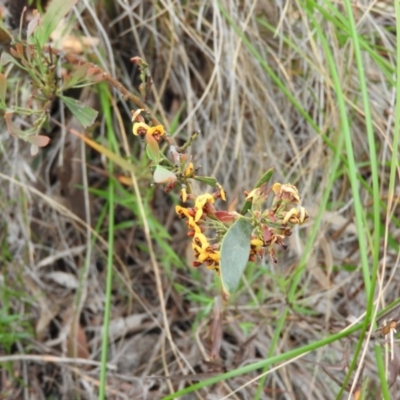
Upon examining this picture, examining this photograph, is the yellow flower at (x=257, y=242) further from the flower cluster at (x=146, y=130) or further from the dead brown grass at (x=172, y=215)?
the dead brown grass at (x=172, y=215)

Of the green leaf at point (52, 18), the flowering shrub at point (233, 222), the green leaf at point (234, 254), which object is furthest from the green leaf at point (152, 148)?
the green leaf at point (52, 18)

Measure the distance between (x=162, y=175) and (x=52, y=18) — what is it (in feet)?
0.99

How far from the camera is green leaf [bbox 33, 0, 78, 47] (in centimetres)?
77

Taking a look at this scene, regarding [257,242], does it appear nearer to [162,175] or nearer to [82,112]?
[162,175]

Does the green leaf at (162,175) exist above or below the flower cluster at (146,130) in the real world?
below

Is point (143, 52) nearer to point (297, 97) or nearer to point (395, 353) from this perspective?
point (297, 97)

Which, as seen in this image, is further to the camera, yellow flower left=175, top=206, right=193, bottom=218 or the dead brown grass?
the dead brown grass

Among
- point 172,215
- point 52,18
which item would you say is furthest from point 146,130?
point 172,215

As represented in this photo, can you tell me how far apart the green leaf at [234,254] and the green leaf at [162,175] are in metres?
0.07

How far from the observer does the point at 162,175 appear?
0.60m

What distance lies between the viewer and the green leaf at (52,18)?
0.77 meters

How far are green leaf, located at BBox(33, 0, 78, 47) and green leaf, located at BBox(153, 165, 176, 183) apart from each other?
0.27 metres

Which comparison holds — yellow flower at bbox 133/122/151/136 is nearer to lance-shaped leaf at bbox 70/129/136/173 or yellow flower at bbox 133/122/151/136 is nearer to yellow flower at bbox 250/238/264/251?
yellow flower at bbox 250/238/264/251

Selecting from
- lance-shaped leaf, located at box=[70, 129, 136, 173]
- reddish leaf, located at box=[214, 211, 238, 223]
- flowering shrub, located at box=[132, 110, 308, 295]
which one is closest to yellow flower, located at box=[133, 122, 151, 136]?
flowering shrub, located at box=[132, 110, 308, 295]
